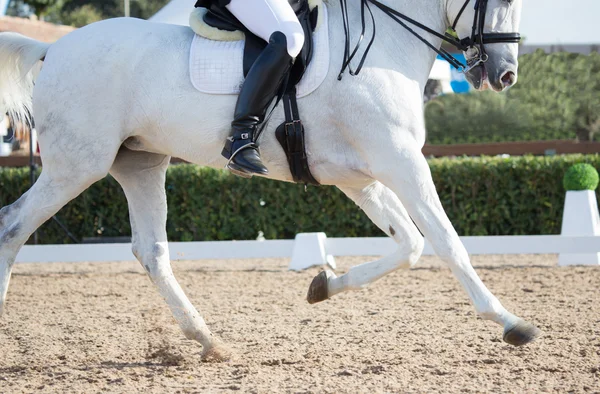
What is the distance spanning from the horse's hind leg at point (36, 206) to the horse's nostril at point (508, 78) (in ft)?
7.41

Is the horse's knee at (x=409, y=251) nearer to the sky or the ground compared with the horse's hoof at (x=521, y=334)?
nearer to the sky

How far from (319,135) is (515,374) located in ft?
5.28

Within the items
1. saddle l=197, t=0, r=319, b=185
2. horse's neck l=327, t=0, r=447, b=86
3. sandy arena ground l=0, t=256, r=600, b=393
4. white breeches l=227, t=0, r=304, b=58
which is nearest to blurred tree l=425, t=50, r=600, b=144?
sandy arena ground l=0, t=256, r=600, b=393

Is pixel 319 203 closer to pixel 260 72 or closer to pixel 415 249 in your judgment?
pixel 415 249

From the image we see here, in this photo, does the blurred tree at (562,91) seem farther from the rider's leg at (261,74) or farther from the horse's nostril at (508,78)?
the rider's leg at (261,74)

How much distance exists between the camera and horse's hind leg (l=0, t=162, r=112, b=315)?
14.2 ft

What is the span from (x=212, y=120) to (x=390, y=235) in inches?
48.5

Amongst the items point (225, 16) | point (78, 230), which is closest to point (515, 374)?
point (225, 16)

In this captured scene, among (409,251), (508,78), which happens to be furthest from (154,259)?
(508,78)

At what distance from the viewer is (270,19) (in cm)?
410

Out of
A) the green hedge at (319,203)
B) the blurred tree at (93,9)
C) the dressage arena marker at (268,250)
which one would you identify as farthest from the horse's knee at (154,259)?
the blurred tree at (93,9)

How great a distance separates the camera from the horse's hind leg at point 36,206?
4.32 metres

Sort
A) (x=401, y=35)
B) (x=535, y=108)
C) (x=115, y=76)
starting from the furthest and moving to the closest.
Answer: (x=535, y=108) < (x=115, y=76) < (x=401, y=35)

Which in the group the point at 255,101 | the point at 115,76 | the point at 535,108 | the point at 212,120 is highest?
the point at 535,108
